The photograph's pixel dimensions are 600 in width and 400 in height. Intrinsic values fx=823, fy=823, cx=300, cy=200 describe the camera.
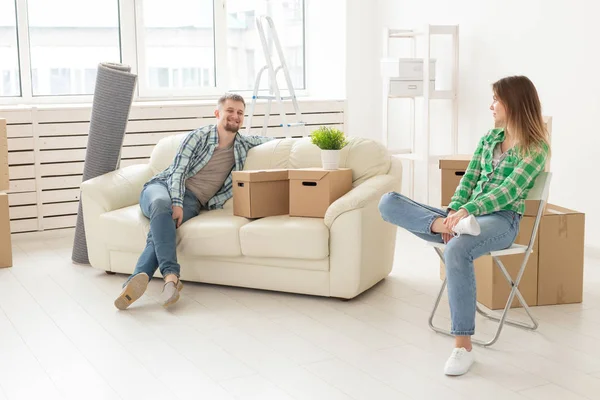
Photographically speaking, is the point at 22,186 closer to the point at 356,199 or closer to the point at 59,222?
the point at 59,222

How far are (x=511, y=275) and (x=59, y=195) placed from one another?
10.8 ft

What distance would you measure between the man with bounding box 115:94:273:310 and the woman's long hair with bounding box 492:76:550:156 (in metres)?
1.58

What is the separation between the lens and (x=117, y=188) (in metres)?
4.46

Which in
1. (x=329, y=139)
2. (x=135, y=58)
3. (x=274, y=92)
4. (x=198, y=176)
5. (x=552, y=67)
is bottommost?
(x=198, y=176)

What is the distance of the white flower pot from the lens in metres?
4.03

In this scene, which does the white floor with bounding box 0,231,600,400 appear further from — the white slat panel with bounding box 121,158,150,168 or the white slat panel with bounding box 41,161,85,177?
the white slat panel with bounding box 121,158,150,168

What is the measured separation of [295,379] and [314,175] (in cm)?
130

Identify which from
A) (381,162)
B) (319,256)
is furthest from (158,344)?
(381,162)

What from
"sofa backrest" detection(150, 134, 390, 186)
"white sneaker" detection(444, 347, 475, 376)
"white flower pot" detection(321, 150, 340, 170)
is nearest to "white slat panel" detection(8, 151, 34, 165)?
"sofa backrest" detection(150, 134, 390, 186)

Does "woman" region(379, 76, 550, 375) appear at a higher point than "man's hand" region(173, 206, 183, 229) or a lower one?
higher

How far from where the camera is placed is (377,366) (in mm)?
2992

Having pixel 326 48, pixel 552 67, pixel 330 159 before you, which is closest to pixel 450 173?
pixel 330 159

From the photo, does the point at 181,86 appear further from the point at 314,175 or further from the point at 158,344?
the point at 158,344

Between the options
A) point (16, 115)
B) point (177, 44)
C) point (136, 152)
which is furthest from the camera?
→ point (177, 44)
